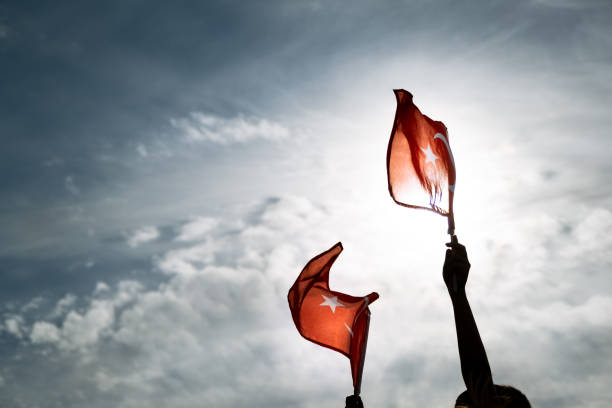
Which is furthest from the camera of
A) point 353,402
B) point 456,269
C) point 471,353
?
point 353,402

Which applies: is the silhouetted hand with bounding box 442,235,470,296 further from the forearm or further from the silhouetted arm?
the forearm

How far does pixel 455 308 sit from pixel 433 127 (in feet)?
22.2

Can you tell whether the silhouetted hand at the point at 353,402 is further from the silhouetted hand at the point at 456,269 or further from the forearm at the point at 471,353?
the forearm at the point at 471,353

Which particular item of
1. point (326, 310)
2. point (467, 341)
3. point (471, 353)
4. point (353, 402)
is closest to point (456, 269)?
point (467, 341)

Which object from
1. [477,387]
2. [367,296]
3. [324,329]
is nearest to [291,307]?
[324,329]

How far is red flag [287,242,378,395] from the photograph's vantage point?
1517 cm

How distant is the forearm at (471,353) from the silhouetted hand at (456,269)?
1.41ft

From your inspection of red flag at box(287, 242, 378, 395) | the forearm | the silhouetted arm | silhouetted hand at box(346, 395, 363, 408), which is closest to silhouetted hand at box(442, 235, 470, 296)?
the silhouetted arm

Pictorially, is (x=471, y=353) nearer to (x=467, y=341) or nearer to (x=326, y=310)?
(x=467, y=341)

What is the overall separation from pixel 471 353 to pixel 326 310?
9.85 meters

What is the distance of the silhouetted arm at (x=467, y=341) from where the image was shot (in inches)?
229

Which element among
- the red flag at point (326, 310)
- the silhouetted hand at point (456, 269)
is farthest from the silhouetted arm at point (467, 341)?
the red flag at point (326, 310)

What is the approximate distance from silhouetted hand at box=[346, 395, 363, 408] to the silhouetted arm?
18.0 ft

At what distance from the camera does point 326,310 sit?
52.2 feet
